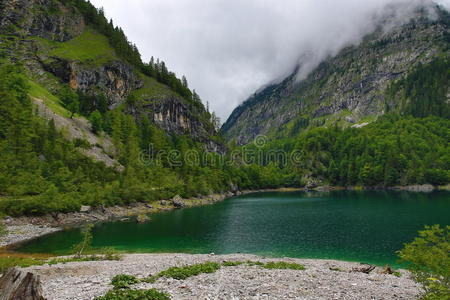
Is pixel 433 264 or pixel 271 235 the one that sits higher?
pixel 433 264

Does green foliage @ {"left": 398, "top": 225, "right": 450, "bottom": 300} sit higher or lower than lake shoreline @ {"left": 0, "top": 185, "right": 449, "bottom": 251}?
higher

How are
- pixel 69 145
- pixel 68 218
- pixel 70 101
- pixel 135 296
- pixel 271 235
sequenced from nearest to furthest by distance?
pixel 135 296 → pixel 271 235 → pixel 68 218 → pixel 69 145 → pixel 70 101

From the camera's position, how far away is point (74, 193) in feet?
296

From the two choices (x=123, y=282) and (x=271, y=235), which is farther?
(x=271, y=235)

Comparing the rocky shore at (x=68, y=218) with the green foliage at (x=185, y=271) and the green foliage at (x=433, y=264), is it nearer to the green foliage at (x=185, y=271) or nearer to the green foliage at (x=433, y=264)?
the green foliage at (x=185, y=271)

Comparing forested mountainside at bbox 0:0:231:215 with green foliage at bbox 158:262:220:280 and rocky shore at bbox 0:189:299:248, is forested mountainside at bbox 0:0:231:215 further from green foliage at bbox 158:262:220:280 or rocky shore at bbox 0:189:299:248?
green foliage at bbox 158:262:220:280

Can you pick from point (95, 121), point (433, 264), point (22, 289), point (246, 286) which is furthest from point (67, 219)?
point (433, 264)

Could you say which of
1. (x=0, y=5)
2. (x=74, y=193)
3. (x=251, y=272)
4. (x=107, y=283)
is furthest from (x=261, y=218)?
(x=0, y=5)

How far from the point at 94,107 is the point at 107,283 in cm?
16871

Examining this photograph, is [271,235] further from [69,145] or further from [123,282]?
[69,145]

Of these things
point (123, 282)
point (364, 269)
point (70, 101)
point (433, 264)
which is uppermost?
point (70, 101)

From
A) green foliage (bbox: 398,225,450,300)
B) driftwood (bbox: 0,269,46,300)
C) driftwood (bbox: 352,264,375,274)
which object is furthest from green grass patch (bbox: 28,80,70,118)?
green foliage (bbox: 398,225,450,300)

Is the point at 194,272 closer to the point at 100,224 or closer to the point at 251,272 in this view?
the point at 251,272

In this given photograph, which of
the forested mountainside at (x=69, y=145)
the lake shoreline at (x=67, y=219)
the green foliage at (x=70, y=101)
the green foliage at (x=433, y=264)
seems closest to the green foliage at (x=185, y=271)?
the green foliage at (x=433, y=264)
